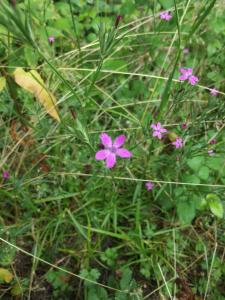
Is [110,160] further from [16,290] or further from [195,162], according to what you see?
[16,290]

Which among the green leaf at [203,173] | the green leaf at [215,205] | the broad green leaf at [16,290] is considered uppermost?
the green leaf at [203,173]

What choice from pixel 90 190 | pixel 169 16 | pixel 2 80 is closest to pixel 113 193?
pixel 90 190

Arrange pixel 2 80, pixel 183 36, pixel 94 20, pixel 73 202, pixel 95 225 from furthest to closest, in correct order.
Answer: pixel 183 36 < pixel 94 20 < pixel 73 202 < pixel 95 225 < pixel 2 80

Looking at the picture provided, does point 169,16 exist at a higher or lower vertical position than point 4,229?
higher

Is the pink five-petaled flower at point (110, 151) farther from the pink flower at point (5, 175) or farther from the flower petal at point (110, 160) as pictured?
the pink flower at point (5, 175)

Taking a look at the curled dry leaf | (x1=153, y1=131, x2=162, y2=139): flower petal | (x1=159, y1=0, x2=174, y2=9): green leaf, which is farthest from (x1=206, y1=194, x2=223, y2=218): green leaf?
(x1=159, y1=0, x2=174, y2=9): green leaf

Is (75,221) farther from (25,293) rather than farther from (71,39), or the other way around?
(71,39)

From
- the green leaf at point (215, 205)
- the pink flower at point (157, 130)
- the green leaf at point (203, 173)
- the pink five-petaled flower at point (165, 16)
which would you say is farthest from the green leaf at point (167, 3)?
the green leaf at point (215, 205)
